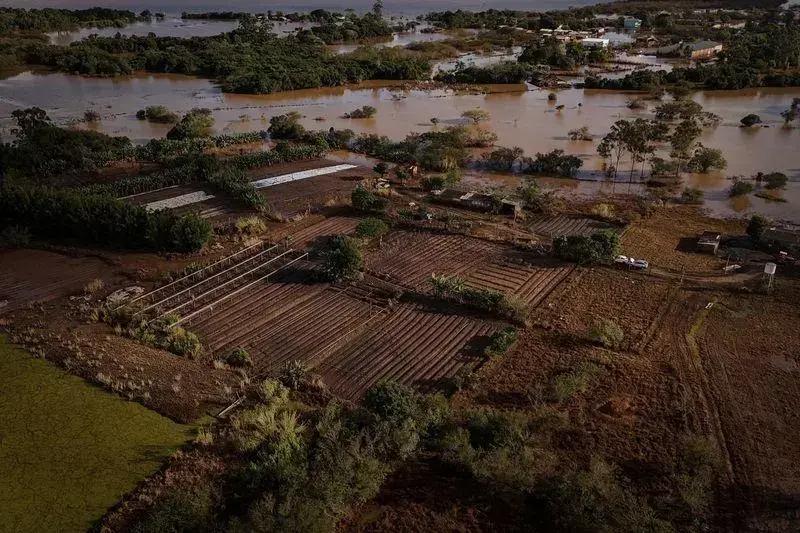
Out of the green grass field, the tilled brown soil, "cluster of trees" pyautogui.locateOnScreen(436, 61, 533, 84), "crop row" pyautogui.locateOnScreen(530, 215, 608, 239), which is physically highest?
"cluster of trees" pyautogui.locateOnScreen(436, 61, 533, 84)

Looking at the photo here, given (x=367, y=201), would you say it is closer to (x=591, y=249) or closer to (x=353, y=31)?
(x=591, y=249)

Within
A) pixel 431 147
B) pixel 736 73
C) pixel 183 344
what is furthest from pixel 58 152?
pixel 736 73

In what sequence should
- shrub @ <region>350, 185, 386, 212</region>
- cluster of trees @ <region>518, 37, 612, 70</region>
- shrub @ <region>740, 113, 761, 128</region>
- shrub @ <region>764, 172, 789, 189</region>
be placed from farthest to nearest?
cluster of trees @ <region>518, 37, 612, 70</region> → shrub @ <region>740, 113, 761, 128</region> → shrub @ <region>764, 172, 789, 189</region> → shrub @ <region>350, 185, 386, 212</region>

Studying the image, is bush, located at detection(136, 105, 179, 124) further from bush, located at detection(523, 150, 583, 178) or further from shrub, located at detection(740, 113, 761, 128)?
shrub, located at detection(740, 113, 761, 128)

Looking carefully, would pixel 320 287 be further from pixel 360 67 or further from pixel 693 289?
pixel 360 67

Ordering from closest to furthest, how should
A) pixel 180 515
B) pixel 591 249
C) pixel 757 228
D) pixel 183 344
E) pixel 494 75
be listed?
pixel 180 515
pixel 183 344
pixel 591 249
pixel 757 228
pixel 494 75

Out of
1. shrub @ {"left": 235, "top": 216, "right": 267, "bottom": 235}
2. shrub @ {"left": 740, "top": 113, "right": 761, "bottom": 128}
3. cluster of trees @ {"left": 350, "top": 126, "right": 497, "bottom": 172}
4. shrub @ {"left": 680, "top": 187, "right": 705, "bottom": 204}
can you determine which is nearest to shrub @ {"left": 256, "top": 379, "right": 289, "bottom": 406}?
shrub @ {"left": 235, "top": 216, "right": 267, "bottom": 235}
